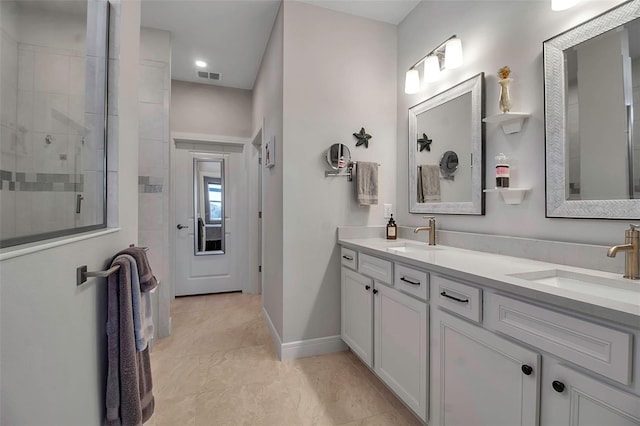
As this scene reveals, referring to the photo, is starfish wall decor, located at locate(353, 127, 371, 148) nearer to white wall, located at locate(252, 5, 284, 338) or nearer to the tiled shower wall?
white wall, located at locate(252, 5, 284, 338)

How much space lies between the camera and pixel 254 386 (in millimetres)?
1984

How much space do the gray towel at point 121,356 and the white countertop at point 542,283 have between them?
51.0 inches

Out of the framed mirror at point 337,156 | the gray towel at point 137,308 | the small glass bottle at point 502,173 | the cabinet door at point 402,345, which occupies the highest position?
the framed mirror at point 337,156

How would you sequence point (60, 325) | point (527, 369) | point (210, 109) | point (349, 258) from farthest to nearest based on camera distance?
point (210, 109) → point (349, 258) → point (527, 369) → point (60, 325)

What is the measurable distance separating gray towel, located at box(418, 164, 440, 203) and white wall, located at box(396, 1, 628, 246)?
0.20 m

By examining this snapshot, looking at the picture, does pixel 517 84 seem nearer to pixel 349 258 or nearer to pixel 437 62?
pixel 437 62

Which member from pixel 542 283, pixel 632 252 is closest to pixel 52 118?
pixel 542 283

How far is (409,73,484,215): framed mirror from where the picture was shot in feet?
6.06

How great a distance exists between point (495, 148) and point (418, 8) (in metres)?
1.46

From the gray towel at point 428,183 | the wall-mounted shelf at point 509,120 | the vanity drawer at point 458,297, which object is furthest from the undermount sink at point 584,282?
the gray towel at point 428,183

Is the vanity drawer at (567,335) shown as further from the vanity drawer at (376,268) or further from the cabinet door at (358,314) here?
the cabinet door at (358,314)

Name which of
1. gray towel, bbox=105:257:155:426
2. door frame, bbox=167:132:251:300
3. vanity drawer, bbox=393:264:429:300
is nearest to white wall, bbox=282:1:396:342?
vanity drawer, bbox=393:264:429:300

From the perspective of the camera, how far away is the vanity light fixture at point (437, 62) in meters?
1.94

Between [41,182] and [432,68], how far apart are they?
231 centimetres
